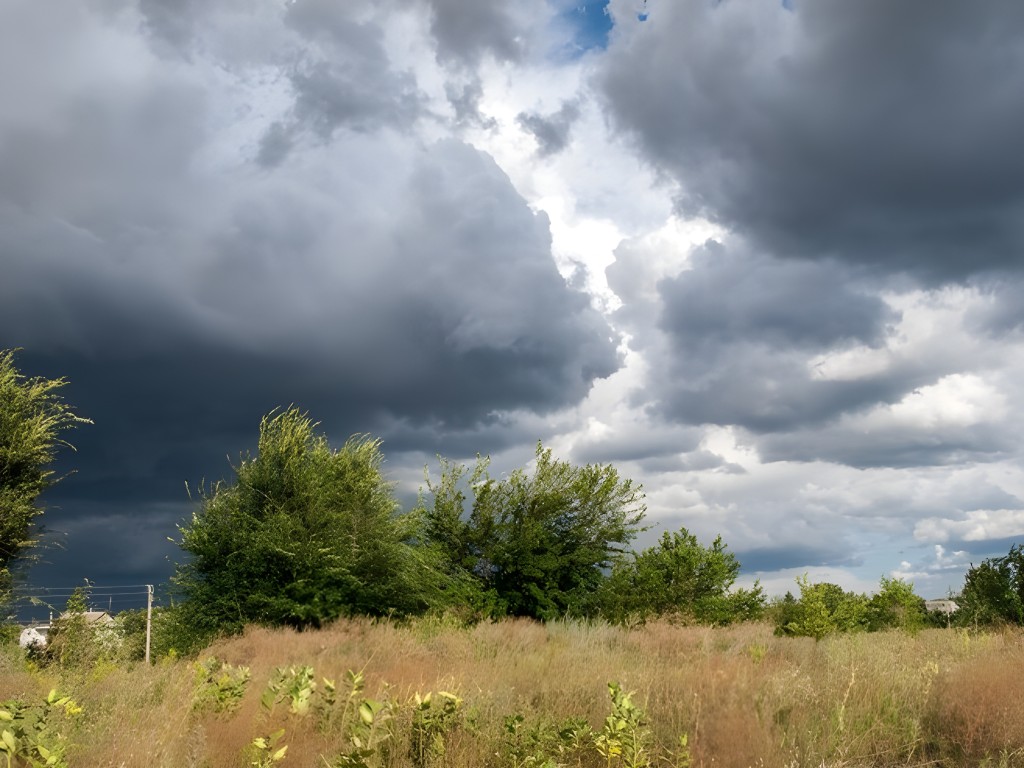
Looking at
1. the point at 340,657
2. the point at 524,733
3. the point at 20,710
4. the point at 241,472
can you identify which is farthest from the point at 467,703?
the point at 241,472

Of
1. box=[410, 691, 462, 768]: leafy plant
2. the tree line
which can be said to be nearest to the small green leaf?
box=[410, 691, 462, 768]: leafy plant

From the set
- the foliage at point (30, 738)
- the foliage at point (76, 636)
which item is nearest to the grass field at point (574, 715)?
the foliage at point (30, 738)

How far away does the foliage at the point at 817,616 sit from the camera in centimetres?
2256

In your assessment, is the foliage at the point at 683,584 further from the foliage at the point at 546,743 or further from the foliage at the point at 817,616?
the foliage at the point at 546,743

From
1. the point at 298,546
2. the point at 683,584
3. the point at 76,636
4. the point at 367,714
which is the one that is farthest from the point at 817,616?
the point at 76,636

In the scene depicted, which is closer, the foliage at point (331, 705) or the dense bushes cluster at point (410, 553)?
the foliage at point (331, 705)

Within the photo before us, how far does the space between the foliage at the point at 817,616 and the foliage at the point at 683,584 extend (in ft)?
5.61

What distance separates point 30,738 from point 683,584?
78.1 ft

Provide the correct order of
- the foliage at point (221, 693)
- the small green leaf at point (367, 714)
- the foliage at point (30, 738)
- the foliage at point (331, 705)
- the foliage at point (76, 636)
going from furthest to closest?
1. the foliage at point (76, 636)
2. the foliage at point (221, 693)
3. the foliage at point (331, 705)
4. the small green leaf at point (367, 714)
5. the foliage at point (30, 738)

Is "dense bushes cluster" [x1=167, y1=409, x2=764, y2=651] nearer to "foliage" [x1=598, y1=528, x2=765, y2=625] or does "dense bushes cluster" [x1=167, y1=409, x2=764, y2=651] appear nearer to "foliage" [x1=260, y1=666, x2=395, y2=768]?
"foliage" [x1=598, y1=528, x2=765, y2=625]

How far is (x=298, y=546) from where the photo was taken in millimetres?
21766

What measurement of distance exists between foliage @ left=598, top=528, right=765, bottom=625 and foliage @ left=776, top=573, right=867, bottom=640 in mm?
1709

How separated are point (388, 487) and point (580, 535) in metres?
10.6

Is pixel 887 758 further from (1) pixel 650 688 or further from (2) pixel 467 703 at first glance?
(2) pixel 467 703
